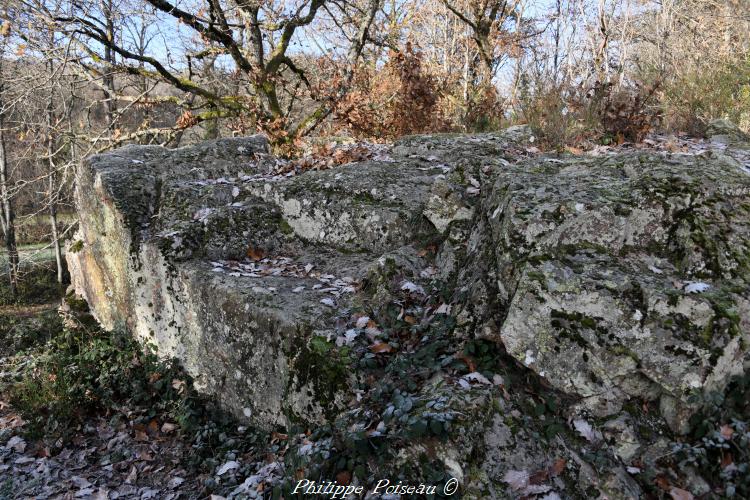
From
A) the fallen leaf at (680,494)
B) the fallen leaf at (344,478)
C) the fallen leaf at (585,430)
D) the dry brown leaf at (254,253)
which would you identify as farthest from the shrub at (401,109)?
the fallen leaf at (680,494)

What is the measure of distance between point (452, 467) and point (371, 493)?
1.57 feet

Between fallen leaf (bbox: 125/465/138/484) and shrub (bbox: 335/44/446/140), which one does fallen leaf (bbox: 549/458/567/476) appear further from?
shrub (bbox: 335/44/446/140)

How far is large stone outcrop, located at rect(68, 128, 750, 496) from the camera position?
2758mm

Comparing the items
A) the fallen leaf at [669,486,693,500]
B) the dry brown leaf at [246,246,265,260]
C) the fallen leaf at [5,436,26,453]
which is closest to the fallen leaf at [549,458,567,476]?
the fallen leaf at [669,486,693,500]

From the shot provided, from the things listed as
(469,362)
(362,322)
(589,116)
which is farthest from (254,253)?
(589,116)

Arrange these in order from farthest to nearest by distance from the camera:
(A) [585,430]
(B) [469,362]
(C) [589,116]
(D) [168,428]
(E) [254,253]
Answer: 1. (C) [589,116]
2. (E) [254,253]
3. (D) [168,428]
4. (B) [469,362]
5. (A) [585,430]

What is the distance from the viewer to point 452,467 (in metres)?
2.58

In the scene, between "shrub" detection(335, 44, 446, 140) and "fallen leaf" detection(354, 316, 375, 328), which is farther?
"shrub" detection(335, 44, 446, 140)

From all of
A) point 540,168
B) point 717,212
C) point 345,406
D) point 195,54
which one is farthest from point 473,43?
point 345,406

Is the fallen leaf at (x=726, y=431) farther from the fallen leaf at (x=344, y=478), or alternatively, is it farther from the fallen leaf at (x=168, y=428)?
the fallen leaf at (x=168, y=428)

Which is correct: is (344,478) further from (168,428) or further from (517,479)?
(168,428)

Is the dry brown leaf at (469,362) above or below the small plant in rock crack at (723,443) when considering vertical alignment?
above

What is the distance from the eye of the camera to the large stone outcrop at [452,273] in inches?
109

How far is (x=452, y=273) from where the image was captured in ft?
13.4
